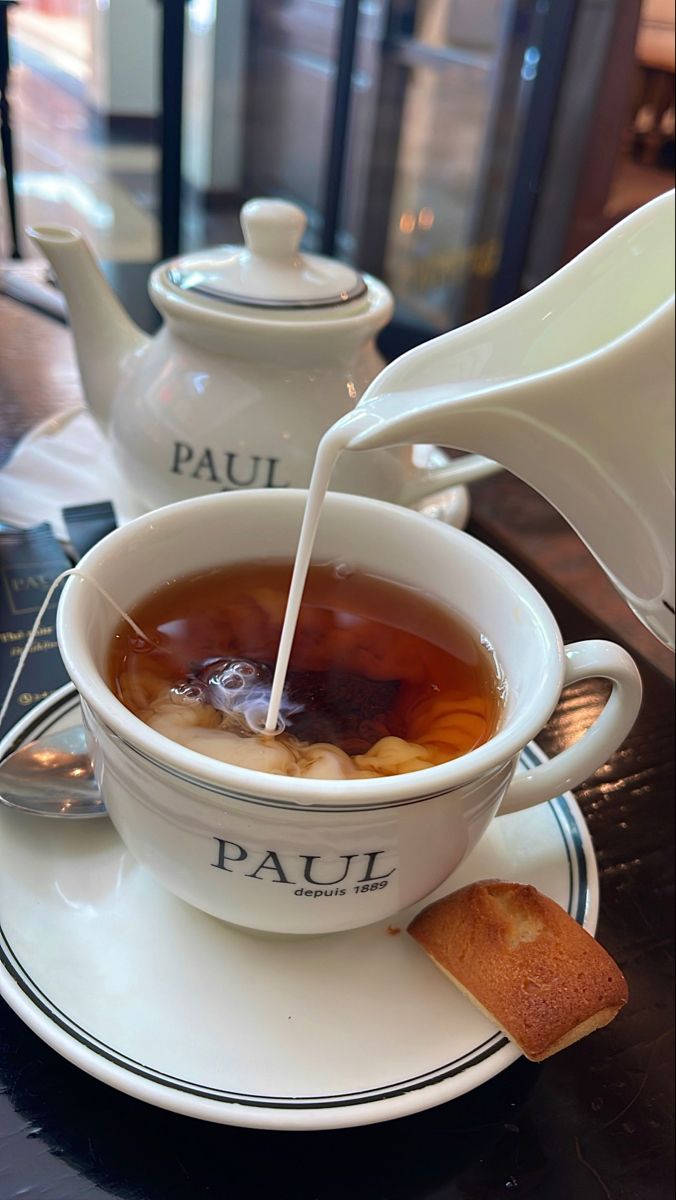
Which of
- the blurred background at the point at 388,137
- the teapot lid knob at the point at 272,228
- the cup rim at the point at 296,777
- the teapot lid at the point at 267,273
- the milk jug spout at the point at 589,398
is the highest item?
the milk jug spout at the point at 589,398

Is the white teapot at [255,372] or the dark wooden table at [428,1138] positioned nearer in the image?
the dark wooden table at [428,1138]

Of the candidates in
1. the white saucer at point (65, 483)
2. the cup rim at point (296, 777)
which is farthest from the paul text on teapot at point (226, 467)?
the cup rim at point (296, 777)

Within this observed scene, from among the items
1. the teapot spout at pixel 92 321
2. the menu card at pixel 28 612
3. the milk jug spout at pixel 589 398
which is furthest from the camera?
the teapot spout at pixel 92 321

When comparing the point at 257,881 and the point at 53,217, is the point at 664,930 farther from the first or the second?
the point at 53,217

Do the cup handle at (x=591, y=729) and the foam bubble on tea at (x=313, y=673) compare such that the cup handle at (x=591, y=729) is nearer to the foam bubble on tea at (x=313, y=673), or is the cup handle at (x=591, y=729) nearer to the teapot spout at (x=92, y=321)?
the foam bubble on tea at (x=313, y=673)

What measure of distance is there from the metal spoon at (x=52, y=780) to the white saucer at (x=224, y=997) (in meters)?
0.01

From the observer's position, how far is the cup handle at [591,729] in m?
0.57

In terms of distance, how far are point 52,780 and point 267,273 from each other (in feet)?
1.59

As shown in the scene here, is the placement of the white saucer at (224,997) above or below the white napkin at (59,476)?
above

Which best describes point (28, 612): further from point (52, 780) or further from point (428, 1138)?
point (428, 1138)

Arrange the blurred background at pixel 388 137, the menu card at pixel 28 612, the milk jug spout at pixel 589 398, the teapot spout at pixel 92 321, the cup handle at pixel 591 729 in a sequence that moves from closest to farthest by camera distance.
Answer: the milk jug spout at pixel 589 398, the cup handle at pixel 591 729, the menu card at pixel 28 612, the teapot spout at pixel 92 321, the blurred background at pixel 388 137

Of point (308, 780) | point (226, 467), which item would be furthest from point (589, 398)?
point (226, 467)

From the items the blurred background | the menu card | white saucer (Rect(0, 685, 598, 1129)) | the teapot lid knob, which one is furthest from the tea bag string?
the blurred background

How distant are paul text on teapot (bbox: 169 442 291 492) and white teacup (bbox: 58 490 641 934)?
166 millimetres
